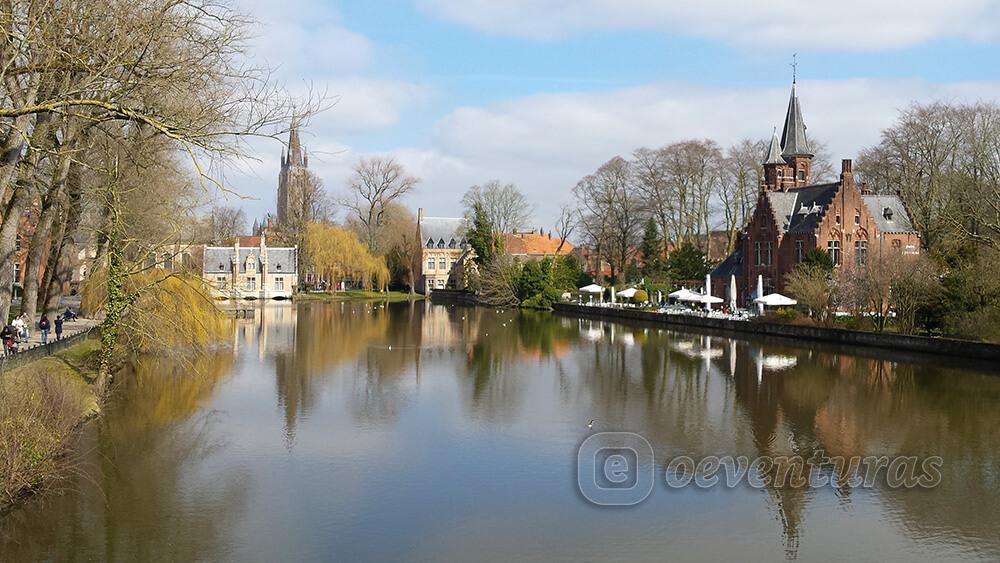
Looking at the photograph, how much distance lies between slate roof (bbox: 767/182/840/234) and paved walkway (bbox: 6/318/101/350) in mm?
32293

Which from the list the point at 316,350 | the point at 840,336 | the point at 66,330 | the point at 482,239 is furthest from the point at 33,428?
the point at 482,239

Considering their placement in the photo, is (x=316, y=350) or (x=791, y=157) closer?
(x=316, y=350)

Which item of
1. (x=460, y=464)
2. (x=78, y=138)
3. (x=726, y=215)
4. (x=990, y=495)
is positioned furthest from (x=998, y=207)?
(x=726, y=215)

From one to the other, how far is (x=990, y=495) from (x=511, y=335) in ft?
89.1

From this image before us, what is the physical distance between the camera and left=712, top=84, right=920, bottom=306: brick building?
43156 mm

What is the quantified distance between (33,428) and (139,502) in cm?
164

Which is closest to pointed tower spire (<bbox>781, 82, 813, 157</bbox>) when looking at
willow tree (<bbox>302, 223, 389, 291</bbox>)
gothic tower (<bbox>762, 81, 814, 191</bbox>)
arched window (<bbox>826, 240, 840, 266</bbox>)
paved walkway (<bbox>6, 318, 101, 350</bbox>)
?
gothic tower (<bbox>762, 81, 814, 191</bbox>)

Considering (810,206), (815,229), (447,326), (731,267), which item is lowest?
(447,326)

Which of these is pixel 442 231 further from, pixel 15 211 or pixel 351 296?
pixel 15 211

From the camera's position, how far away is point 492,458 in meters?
14.3

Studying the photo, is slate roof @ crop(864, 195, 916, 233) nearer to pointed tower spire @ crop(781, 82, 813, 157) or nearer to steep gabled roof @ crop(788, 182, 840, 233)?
steep gabled roof @ crop(788, 182, 840, 233)

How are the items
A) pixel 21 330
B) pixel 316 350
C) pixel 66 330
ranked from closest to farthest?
pixel 21 330 < pixel 66 330 < pixel 316 350

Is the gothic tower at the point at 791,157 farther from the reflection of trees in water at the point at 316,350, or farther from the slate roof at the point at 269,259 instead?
the slate roof at the point at 269,259

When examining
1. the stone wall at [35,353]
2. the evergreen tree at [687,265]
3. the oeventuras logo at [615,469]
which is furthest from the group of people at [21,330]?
the evergreen tree at [687,265]
